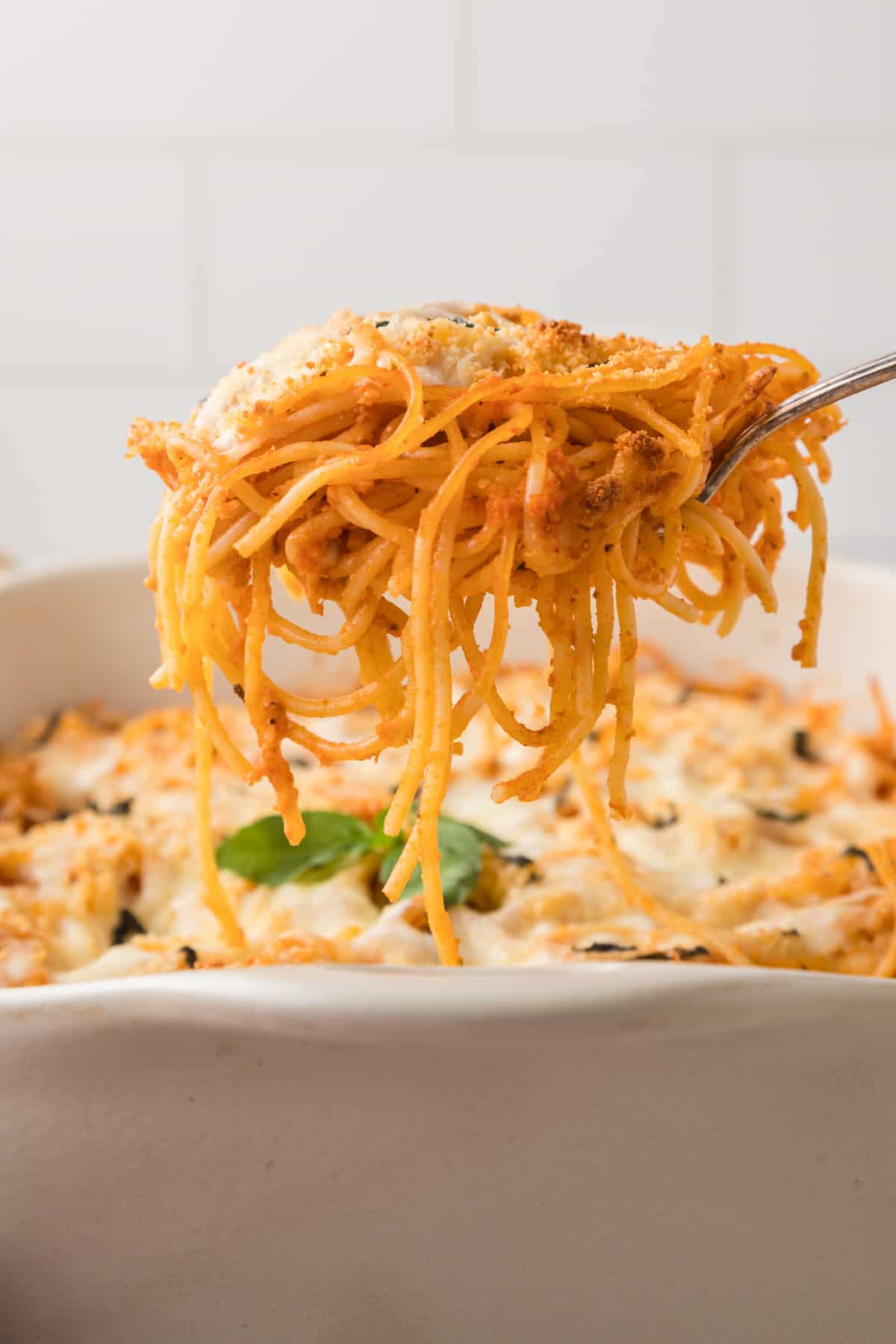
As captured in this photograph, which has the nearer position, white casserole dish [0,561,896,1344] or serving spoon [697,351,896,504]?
white casserole dish [0,561,896,1344]

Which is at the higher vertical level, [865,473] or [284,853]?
[865,473]

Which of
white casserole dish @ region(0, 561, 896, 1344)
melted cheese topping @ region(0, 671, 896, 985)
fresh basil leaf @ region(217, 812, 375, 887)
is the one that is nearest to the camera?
white casserole dish @ region(0, 561, 896, 1344)

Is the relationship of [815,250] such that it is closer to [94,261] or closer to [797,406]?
[94,261]

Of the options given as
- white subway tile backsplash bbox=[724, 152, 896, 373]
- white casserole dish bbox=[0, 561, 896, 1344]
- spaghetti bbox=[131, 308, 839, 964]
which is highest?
white subway tile backsplash bbox=[724, 152, 896, 373]

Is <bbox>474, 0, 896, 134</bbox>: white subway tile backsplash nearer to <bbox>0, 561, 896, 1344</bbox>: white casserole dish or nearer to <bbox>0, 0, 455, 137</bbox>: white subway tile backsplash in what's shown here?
<bbox>0, 0, 455, 137</bbox>: white subway tile backsplash

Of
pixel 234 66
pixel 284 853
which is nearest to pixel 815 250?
pixel 234 66

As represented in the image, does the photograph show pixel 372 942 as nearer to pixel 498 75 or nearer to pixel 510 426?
pixel 510 426

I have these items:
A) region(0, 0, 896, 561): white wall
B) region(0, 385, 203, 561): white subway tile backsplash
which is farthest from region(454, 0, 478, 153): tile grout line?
region(0, 385, 203, 561): white subway tile backsplash
